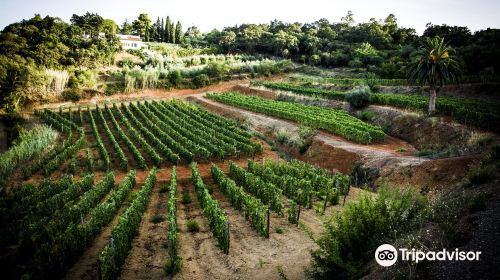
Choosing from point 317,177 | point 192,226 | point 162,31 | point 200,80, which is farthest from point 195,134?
point 162,31

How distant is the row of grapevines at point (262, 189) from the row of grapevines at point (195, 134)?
6029 millimetres

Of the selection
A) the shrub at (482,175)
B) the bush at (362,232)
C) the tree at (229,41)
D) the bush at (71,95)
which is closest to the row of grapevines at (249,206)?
the bush at (362,232)

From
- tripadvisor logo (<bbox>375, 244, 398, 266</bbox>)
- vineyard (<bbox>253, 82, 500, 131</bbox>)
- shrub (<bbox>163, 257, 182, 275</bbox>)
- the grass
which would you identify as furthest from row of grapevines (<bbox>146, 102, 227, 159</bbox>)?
vineyard (<bbox>253, 82, 500, 131</bbox>)

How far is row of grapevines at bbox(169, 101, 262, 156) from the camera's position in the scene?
3061cm

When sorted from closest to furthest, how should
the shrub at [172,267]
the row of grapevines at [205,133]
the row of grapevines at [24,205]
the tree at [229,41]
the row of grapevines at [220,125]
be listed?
the shrub at [172,267] → the row of grapevines at [24,205] → the row of grapevines at [205,133] → the row of grapevines at [220,125] → the tree at [229,41]

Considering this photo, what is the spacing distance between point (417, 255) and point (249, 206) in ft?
32.5

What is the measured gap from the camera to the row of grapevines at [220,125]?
1205 inches

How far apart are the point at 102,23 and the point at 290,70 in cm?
4840

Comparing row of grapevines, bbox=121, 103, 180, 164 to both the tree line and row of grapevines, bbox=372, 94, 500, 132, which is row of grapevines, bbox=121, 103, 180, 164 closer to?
row of grapevines, bbox=372, 94, 500, 132

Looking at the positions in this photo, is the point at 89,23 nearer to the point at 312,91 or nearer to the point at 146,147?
the point at 312,91

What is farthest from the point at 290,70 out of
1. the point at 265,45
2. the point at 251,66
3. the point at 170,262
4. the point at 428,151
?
the point at 170,262

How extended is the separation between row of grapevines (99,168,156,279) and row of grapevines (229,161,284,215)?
6669 mm

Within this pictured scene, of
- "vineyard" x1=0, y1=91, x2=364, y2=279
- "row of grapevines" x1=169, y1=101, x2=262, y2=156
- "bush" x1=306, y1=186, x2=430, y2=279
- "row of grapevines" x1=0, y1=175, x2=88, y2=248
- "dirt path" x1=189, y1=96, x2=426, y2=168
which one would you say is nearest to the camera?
"bush" x1=306, y1=186, x2=430, y2=279

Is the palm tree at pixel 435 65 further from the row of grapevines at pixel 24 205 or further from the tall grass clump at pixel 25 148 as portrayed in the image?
the tall grass clump at pixel 25 148
